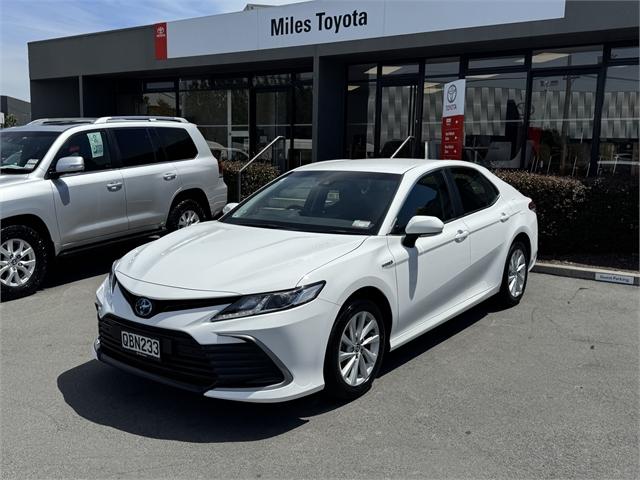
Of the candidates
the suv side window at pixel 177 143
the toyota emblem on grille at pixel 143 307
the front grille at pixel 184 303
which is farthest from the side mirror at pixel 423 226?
the suv side window at pixel 177 143

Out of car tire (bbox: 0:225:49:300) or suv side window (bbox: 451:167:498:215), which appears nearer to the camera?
suv side window (bbox: 451:167:498:215)

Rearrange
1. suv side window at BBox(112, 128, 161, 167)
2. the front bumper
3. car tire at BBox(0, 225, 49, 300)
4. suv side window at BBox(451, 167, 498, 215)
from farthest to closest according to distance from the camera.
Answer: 1. suv side window at BBox(112, 128, 161, 167)
2. car tire at BBox(0, 225, 49, 300)
3. suv side window at BBox(451, 167, 498, 215)
4. the front bumper

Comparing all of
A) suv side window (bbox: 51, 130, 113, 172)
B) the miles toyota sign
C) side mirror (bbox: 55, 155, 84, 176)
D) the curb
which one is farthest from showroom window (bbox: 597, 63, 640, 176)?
side mirror (bbox: 55, 155, 84, 176)

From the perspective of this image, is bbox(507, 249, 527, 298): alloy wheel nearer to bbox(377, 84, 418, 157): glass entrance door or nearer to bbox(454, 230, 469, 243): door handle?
bbox(454, 230, 469, 243): door handle

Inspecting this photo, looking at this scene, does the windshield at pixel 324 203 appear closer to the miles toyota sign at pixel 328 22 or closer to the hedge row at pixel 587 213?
the hedge row at pixel 587 213

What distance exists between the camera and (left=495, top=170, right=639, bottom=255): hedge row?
26.3 ft

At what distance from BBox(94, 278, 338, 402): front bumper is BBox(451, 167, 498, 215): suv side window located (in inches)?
89.0

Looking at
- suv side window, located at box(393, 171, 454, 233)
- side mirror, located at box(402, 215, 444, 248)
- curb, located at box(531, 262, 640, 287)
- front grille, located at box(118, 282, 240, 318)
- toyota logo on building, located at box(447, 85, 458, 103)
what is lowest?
curb, located at box(531, 262, 640, 287)

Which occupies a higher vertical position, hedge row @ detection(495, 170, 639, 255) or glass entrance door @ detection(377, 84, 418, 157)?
glass entrance door @ detection(377, 84, 418, 157)

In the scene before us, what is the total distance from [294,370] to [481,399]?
1414 millimetres

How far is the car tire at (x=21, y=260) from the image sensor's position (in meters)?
6.14

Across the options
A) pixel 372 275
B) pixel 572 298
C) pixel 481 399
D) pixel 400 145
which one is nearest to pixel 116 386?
pixel 372 275

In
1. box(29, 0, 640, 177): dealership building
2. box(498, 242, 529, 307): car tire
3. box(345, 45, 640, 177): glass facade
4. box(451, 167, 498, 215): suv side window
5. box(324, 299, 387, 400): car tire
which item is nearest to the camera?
box(324, 299, 387, 400): car tire

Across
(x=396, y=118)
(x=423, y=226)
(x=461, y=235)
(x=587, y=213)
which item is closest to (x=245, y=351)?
(x=423, y=226)
